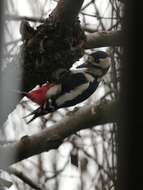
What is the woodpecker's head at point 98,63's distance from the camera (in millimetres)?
1200

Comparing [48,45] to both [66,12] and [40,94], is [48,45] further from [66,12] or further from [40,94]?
[40,94]

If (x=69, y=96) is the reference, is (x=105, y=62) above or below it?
above

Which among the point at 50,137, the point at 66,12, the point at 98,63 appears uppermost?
the point at 66,12

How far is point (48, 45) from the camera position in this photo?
1030 mm

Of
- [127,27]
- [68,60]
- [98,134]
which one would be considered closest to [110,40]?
[68,60]

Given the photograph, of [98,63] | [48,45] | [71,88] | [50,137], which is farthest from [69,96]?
[50,137]

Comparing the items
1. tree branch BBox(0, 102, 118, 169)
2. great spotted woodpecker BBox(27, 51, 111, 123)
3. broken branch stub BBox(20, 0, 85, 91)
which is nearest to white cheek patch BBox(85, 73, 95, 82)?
great spotted woodpecker BBox(27, 51, 111, 123)

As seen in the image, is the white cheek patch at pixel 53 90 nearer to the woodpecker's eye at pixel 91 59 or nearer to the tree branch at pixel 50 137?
the woodpecker's eye at pixel 91 59

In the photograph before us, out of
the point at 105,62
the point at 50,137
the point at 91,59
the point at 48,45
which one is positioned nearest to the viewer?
the point at 50,137

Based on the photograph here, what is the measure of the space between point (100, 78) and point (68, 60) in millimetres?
268

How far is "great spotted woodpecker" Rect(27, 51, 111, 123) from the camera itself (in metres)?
1.21

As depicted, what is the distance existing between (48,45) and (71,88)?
280 mm

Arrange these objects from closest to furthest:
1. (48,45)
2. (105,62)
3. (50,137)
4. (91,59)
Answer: (50,137) → (48,45) → (105,62) → (91,59)

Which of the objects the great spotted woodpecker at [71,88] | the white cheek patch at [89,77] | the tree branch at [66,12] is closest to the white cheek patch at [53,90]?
the great spotted woodpecker at [71,88]
